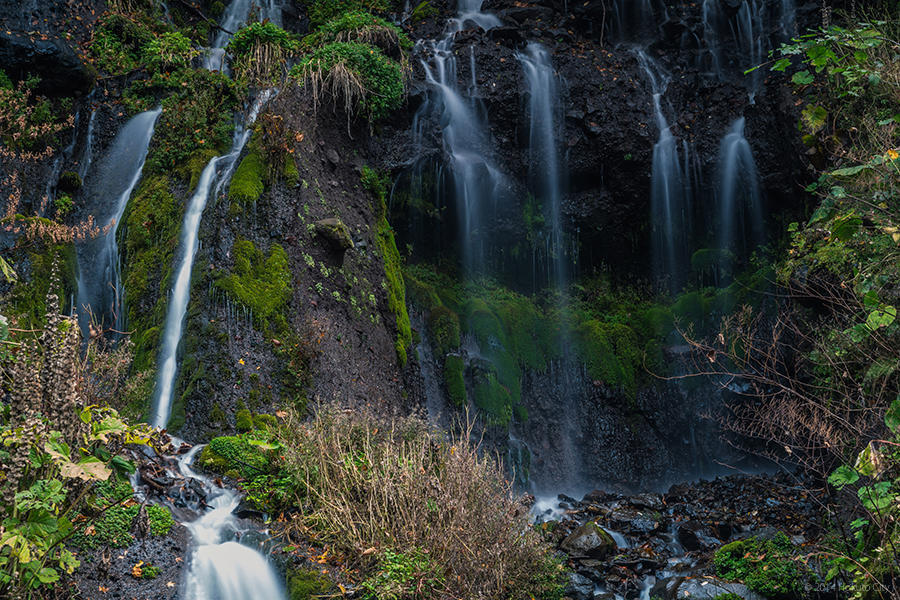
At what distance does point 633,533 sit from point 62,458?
7.66m

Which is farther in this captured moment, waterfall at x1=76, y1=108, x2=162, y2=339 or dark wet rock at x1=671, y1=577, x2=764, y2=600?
waterfall at x1=76, y1=108, x2=162, y2=339

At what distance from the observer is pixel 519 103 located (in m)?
14.0

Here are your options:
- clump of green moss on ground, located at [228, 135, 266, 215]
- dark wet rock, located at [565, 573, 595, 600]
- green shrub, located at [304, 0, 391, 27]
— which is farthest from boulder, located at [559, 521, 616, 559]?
green shrub, located at [304, 0, 391, 27]

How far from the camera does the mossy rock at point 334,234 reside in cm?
968

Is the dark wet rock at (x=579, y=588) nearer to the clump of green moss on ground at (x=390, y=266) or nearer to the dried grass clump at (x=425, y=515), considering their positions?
the dried grass clump at (x=425, y=515)

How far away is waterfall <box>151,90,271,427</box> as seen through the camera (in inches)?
301

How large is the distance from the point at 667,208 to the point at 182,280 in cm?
1023

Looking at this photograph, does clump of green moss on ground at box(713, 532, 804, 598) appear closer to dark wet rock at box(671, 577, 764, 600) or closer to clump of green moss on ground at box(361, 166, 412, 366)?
dark wet rock at box(671, 577, 764, 600)

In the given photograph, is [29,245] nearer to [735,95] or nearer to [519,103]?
[519,103]

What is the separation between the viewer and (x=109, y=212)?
34.4 ft

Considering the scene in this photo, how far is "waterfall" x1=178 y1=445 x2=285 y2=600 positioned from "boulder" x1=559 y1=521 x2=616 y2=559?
413cm

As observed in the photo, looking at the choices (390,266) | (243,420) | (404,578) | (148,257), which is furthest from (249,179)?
(404,578)

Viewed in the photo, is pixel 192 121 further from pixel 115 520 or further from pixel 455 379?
pixel 115 520

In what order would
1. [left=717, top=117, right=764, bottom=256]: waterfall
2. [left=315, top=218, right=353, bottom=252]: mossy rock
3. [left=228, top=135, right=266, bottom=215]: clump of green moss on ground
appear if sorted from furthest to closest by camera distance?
[left=717, top=117, right=764, bottom=256]: waterfall < [left=315, top=218, right=353, bottom=252]: mossy rock < [left=228, top=135, right=266, bottom=215]: clump of green moss on ground
